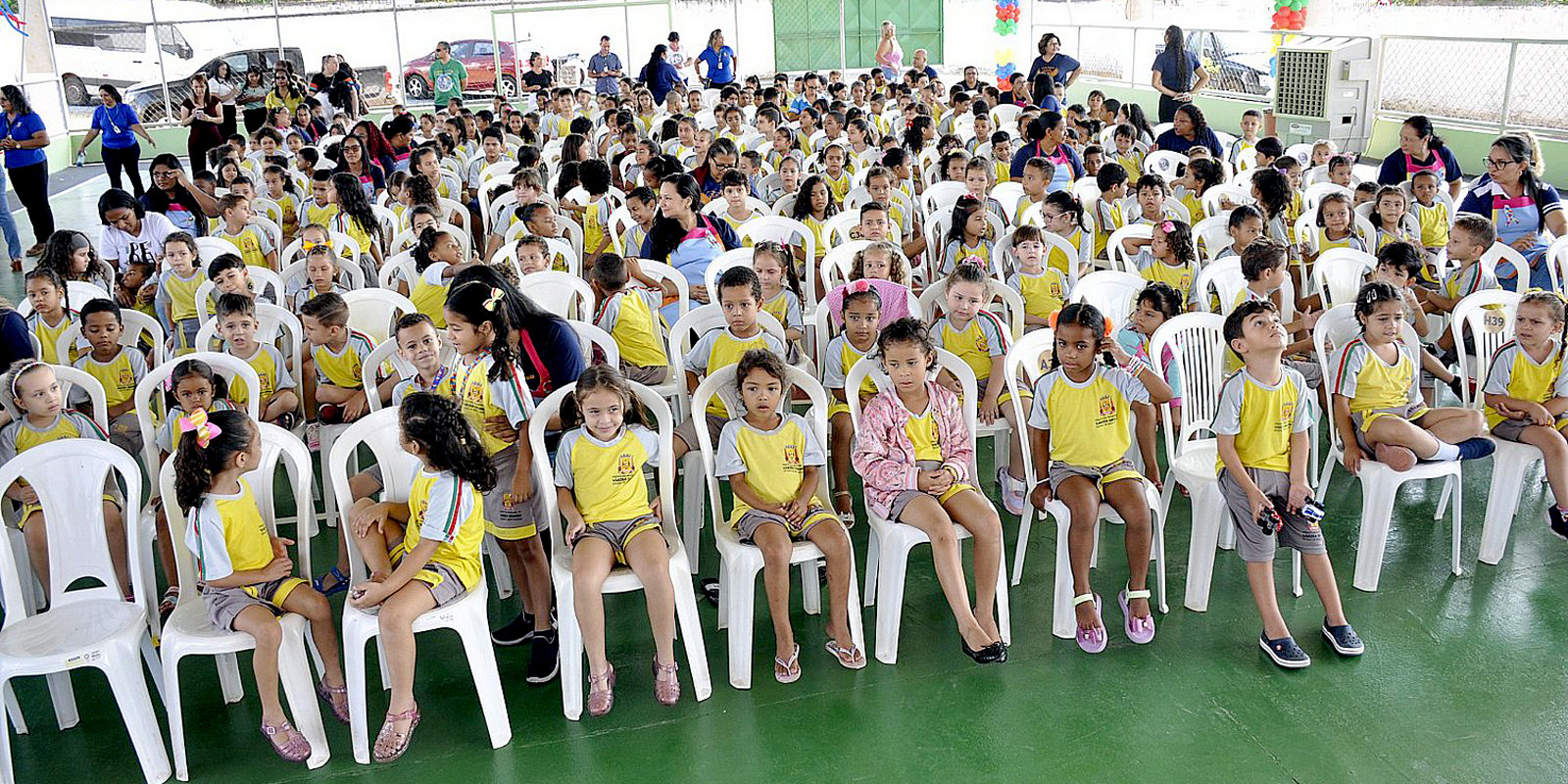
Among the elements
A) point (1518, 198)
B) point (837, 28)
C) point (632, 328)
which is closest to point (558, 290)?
point (632, 328)

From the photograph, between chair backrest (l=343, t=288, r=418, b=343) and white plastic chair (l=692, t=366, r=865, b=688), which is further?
chair backrest (l=343, t=288, r=418, b=343)

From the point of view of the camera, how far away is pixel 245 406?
3.80 meters

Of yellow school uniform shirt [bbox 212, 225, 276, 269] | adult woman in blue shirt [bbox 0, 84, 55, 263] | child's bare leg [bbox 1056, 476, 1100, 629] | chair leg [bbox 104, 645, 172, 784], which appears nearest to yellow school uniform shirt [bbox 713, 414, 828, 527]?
child's bare leg [bbox 1056, 476, 1100, 629]

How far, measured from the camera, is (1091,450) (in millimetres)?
3408

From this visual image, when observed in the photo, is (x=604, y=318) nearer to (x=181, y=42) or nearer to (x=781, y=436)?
(x=781, y=436)

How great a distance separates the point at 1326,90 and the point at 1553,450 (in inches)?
280

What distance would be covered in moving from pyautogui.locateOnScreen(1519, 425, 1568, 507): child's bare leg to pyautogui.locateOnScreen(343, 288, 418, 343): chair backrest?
392cm

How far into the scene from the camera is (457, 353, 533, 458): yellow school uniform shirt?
3.41 meters

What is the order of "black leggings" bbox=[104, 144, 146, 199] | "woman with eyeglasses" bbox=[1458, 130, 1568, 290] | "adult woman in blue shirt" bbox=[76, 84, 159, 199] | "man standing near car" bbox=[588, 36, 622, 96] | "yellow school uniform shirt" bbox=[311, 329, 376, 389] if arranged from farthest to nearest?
"man standing near car" bbox=[588, 36, 622, 96] < "black leggings" bbox=[104, 144, 146, 199] < "adult woman in blue shirt" bbox=[76, 84, 159, 199] < "woman with eyeglasses" bbox=[1458, 130, 1568, 290] < "yellow school uniform shirt" bbox=[311, 329, 376, 389]

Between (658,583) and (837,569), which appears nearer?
(658,583)

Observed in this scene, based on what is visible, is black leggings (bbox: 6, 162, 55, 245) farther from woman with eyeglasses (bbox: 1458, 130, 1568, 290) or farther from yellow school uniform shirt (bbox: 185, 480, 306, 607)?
woman with eyeglasses (bbox: 1458, 130, 1568, 290)

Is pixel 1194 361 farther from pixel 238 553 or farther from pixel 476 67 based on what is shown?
pixel 476 67

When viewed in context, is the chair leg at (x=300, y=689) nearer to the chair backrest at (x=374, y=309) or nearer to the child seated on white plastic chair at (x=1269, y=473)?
the chair backrest at (x=374, y=309)

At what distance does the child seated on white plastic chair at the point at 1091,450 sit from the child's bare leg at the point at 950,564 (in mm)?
343
